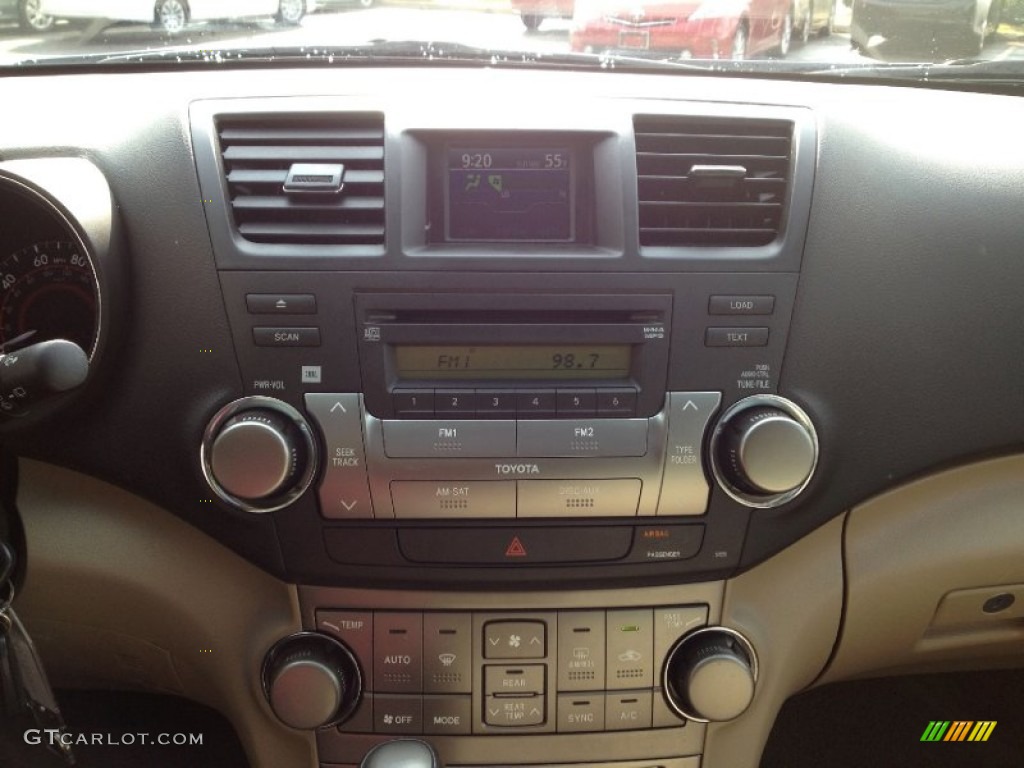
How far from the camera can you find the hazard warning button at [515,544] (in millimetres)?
1338

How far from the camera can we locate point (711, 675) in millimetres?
1358

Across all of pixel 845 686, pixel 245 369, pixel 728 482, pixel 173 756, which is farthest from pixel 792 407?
pixel 173 756

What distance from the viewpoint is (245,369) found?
1281 millimetres

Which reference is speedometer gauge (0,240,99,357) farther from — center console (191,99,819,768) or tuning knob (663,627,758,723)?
tuning knob (663,627,758,723)

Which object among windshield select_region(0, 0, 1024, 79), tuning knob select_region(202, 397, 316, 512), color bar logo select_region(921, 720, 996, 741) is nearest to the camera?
tuning knob select_region(202, 397, 316, 512)

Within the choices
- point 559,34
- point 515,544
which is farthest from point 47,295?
point 559,34

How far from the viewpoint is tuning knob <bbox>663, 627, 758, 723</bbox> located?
1.36 metres

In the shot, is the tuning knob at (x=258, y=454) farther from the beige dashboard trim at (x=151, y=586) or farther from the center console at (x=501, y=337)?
the beige dashboard trim at (x=151, y=586)

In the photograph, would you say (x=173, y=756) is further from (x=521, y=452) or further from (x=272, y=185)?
(x=272, y=185)

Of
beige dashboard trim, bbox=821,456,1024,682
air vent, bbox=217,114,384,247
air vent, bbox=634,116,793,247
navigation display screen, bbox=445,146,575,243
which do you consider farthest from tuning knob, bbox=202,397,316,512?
beige dashboard trim, bbox=821,456,1024,682

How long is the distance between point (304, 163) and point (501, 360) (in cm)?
39

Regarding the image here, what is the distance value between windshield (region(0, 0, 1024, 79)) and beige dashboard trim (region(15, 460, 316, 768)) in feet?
2.37

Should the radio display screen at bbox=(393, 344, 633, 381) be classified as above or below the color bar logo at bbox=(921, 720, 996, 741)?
above

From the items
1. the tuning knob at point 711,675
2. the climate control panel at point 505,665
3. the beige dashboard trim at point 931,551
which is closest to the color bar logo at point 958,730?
the beige dashboard trim at point 931,551
